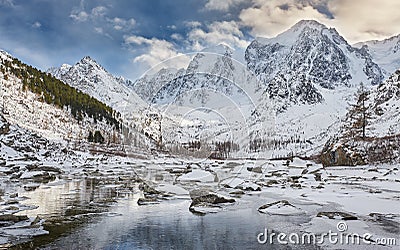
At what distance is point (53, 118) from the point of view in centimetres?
12200

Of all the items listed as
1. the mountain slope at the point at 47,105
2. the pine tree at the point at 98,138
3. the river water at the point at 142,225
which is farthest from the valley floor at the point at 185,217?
the pine tree at the point at 98,138

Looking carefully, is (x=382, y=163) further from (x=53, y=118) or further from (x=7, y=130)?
(x=53, y=118)

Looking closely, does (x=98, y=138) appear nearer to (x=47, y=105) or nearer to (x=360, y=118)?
(x=47, y=105)

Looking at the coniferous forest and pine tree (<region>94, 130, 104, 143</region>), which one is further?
the coniferous forest

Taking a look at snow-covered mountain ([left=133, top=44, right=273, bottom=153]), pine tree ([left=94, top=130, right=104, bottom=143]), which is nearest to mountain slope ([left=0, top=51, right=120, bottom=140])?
pine tree ([left=94, top=130, right=104, bottom=143])

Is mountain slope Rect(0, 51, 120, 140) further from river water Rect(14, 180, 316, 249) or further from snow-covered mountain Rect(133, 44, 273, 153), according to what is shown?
river water Rect(14, 180, 316, 249)

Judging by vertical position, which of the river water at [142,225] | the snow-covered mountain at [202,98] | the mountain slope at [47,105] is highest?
the mountain slope at [47,105]

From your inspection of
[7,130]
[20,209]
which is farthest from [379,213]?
[7,130]

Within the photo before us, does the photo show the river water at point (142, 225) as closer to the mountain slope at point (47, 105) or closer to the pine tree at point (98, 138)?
the mountain slope at point (47, 105)

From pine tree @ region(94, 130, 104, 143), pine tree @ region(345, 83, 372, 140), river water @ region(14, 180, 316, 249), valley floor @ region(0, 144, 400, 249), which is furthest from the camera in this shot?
pine tree @ region(94, 130, 104, 143)

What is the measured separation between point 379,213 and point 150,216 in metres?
10.8

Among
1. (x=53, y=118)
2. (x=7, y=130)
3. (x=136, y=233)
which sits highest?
(x=53, y=118)

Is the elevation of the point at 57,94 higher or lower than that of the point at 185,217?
higher

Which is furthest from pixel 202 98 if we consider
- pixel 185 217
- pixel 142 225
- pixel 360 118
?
pixel 360 118
